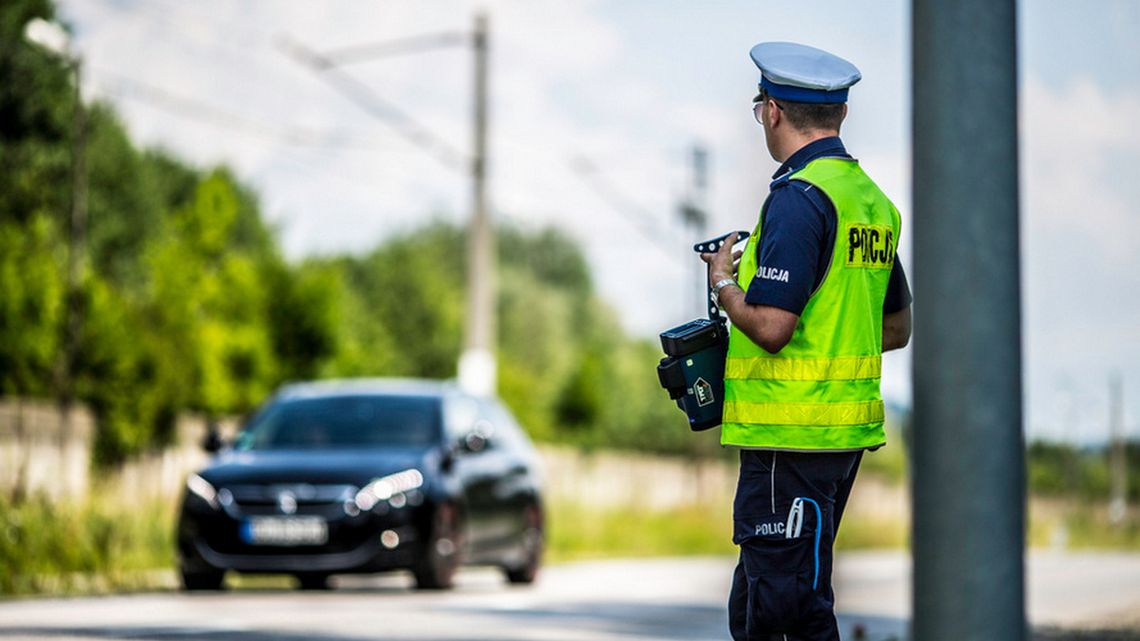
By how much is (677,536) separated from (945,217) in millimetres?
31069

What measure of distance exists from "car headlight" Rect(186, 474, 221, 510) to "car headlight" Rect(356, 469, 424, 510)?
98 centimetres

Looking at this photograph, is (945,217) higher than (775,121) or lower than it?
lower

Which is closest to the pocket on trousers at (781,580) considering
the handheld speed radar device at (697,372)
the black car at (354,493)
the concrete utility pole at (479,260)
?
the handheld speed radar device at (697,372)

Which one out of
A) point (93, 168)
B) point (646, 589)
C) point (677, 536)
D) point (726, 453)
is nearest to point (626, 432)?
point (726, 453)

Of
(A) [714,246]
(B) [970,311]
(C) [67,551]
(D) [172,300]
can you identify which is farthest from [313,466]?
(D) [172,300]

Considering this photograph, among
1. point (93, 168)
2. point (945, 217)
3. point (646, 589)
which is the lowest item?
point (646, 589)

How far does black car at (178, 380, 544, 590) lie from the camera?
14688 millimetres

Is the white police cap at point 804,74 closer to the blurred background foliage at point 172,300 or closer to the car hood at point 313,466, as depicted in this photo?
the car hood at point 313,466

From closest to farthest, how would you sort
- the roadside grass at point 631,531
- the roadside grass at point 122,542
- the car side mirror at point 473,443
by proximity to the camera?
the roadside grass at point 122,542
the car side mirror at point 473,443
the roadside grass at point 631,531

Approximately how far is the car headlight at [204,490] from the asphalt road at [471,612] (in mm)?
625

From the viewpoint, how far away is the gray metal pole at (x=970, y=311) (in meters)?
4.65

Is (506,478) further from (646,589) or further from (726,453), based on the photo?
(726,453)

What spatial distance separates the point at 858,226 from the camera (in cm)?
533

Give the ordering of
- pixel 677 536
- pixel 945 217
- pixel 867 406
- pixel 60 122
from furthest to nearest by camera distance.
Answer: pixel 60 122
pixel 677 536
pixel 867 406
pixel 945 217
